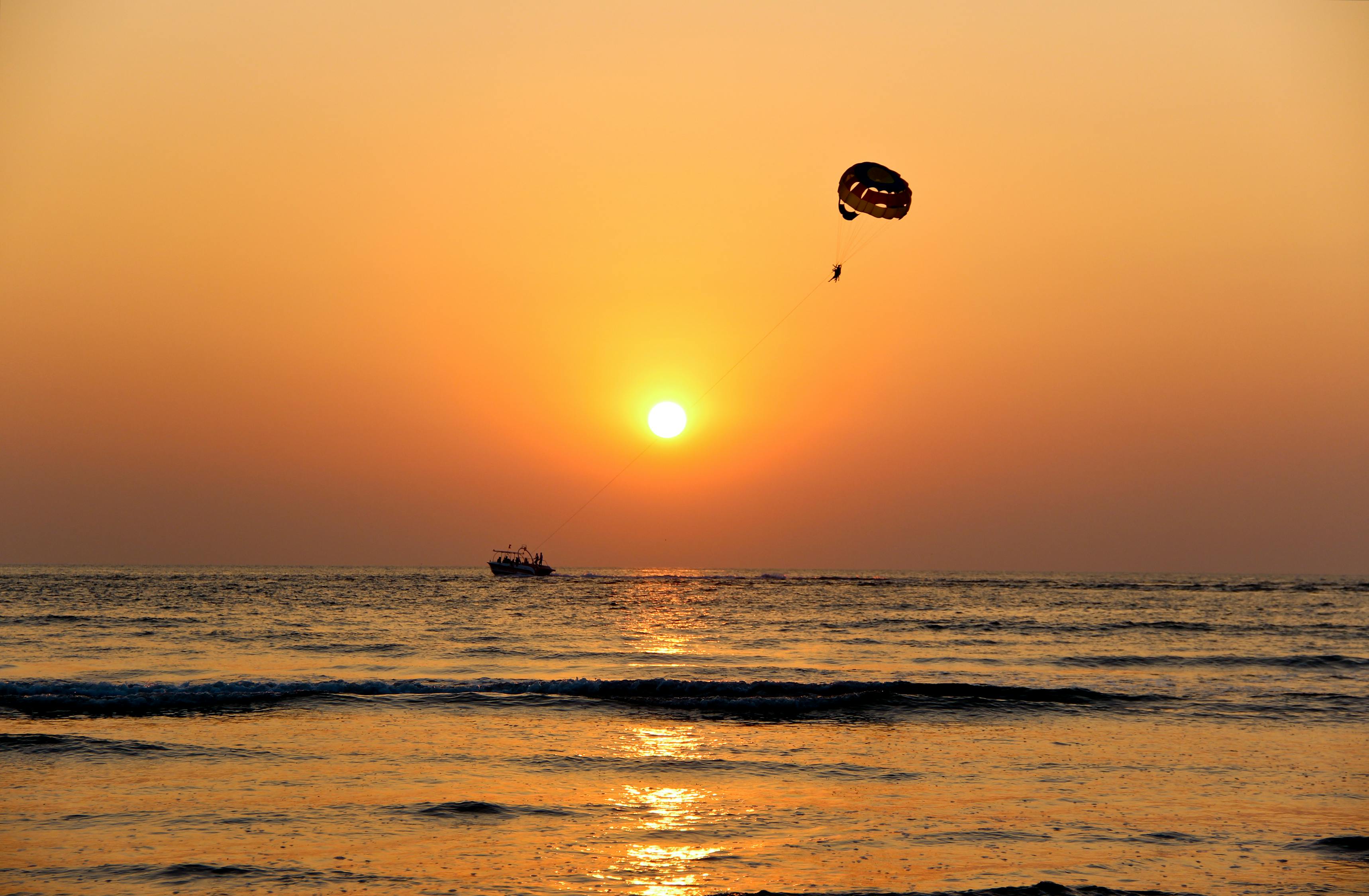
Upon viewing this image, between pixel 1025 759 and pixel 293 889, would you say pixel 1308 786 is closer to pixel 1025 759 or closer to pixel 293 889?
pixel 1025 759

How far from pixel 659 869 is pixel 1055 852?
433cm

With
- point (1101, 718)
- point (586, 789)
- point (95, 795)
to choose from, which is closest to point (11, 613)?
point (95, 795)

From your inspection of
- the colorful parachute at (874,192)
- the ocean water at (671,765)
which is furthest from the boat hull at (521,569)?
the colorful parachute at (874,192)

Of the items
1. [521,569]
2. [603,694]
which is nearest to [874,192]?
[603,694]

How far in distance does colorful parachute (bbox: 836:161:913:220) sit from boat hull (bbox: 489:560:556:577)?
96374 mm

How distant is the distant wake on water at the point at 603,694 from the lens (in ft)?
69.4

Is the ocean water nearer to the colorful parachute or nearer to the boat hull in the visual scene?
the colorful parachute

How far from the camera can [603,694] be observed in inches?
925

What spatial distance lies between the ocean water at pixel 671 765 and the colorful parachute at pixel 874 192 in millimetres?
13275

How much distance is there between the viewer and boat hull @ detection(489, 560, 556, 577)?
395 feet

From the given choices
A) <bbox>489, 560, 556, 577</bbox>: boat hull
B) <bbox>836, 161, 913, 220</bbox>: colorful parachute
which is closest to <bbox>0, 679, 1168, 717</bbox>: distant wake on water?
<bbox>836, 161, 913, 220</bbox>: colorful parachute

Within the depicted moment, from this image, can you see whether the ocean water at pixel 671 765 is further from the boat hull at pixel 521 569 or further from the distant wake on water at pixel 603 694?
the boat hull at pixel 521 569

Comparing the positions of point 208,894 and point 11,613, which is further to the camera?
point 11,613

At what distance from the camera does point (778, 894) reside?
30.6ft
